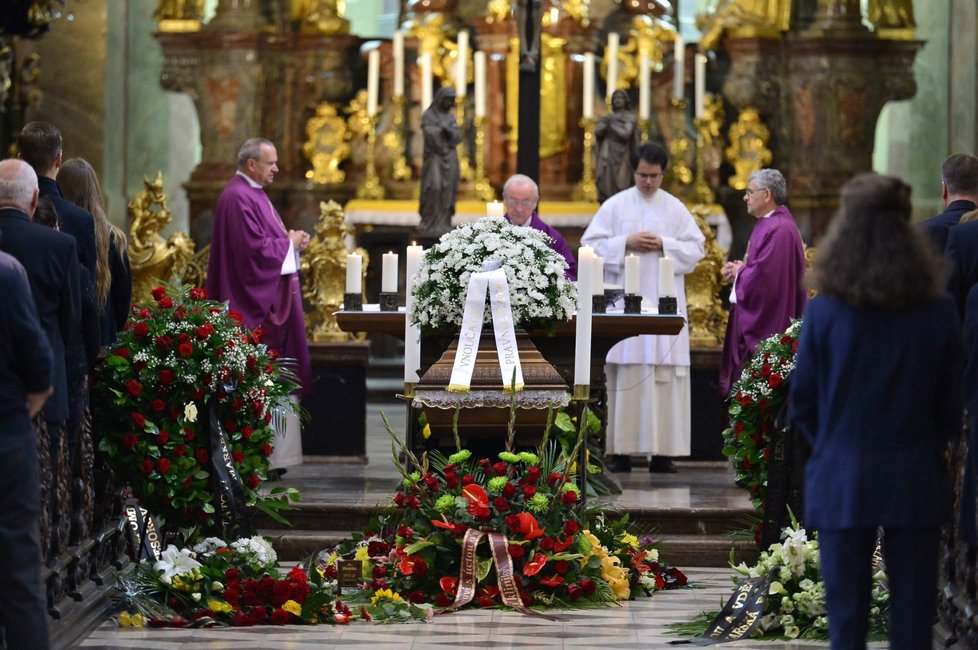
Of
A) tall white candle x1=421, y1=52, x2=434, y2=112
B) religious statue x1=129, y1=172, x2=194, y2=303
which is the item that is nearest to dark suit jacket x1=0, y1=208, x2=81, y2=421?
religious statue x1=129, y1=172, x2=194, y2=303

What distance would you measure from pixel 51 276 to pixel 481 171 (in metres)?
10.8

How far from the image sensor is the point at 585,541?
26.3ft

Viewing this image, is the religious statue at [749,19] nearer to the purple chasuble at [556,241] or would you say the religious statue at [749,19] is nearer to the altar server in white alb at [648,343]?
the altar server in white alb at [648,343]

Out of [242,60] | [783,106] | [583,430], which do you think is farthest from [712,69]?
[583,430]

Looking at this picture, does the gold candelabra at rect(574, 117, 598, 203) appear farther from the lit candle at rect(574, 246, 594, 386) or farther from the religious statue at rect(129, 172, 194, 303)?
the lit candle at rect(574, 246, 594, 386)

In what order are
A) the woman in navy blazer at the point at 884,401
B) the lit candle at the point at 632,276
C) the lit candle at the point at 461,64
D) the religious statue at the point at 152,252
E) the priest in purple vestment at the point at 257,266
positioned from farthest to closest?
1. the lit candle at the point at 461,64
2. the religious statue at the point at 152,252
3. the priest in purple vestment at the point at 257,266
4. the lit candle at the point at 632,276
5. the woman in navy blazer at the point at 884,401

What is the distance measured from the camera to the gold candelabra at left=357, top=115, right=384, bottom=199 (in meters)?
17.2

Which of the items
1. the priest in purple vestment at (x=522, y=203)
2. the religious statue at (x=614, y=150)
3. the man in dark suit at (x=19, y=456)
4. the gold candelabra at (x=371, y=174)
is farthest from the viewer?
the gold candelabra at (x=371, y=174)

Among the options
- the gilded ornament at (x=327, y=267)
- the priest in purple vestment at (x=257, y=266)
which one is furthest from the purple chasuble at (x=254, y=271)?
the gilded ornament at (x=327, y=267)

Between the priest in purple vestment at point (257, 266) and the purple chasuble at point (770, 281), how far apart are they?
245 centimetres

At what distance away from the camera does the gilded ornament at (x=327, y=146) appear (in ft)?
58.1

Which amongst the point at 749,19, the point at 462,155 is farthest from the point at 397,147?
the point at 749,19

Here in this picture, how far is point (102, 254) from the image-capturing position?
7.95 m

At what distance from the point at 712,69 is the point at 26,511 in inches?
522
